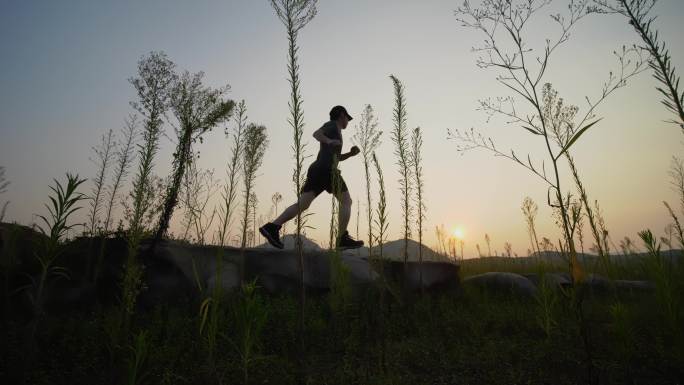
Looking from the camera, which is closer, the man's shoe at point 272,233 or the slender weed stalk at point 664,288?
the slender weed stalk at point 664,288

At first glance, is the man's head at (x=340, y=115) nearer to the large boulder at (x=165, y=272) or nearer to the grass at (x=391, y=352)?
the large boulder at (x=165, y=272)

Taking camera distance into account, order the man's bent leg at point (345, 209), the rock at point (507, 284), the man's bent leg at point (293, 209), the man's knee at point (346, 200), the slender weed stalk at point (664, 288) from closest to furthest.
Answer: the slender weed stalk at point (664, 288), the man's bent leg at point (293, 209), the man's bent leg at point (345, 209), the man's knee at point (346, 200), the rock at point (507, 284)

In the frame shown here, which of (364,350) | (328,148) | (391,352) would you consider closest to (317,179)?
(328,148)

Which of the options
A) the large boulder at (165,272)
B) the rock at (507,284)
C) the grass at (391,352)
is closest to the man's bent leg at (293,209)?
the large boulder at (165,272)

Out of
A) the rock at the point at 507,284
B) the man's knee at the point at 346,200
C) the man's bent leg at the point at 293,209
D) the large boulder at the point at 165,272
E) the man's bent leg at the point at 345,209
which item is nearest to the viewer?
the large boulder at the point at 165,272

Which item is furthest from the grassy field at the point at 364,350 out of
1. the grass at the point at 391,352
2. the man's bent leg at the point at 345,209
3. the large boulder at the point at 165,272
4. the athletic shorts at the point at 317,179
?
A: the athletic shorts at the point at 317,179

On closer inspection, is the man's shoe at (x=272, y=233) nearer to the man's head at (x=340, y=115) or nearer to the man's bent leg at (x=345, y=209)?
the man's bent leg at (x=345, y=209)

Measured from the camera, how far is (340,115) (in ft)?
18.6

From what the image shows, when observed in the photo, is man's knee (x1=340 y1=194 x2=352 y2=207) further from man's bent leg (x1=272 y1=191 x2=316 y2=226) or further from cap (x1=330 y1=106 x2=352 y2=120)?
cap (x1=330 y1=106 x2=352 y2=120)

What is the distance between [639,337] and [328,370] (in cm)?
325

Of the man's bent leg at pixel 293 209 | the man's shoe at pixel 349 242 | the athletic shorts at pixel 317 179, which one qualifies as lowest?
the man's shoe at pixel 349 242

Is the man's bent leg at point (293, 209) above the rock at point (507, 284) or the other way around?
above

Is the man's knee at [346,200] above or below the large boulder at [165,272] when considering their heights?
above

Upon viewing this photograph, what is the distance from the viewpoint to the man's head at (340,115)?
5.68m
